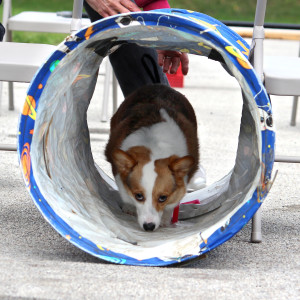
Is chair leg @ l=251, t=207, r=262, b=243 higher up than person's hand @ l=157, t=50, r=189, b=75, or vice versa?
person's hand @ l=157, t=50, r=189, b=75

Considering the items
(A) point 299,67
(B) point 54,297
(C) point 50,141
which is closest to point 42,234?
(C) point 50,141

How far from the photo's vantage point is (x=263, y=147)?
100 inches

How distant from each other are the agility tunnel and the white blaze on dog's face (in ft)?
0.37

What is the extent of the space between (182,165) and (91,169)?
51 centimetres

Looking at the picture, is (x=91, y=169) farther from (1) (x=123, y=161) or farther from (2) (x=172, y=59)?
(2) (x=172, y=59)

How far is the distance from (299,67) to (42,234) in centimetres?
150

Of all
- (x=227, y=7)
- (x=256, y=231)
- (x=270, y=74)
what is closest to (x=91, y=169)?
(x=256, y=231)

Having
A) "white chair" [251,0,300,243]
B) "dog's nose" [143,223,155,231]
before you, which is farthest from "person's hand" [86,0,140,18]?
"dog's nose" [143,223,155,231]

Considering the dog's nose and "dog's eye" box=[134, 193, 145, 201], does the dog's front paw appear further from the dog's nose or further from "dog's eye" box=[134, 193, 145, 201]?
the dog's nose

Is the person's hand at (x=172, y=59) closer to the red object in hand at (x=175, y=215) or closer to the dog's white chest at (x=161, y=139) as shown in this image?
the dog's white chest at (x=161, y=139)

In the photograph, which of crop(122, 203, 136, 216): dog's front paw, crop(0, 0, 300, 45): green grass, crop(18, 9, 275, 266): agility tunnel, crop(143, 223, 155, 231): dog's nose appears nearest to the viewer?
crop(18, 9, 275, 266): agility tunnel

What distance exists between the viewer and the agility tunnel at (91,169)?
255cm

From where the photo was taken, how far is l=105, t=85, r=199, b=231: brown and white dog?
11.2 feet

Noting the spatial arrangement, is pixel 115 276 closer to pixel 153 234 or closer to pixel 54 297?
pixel 54 297
